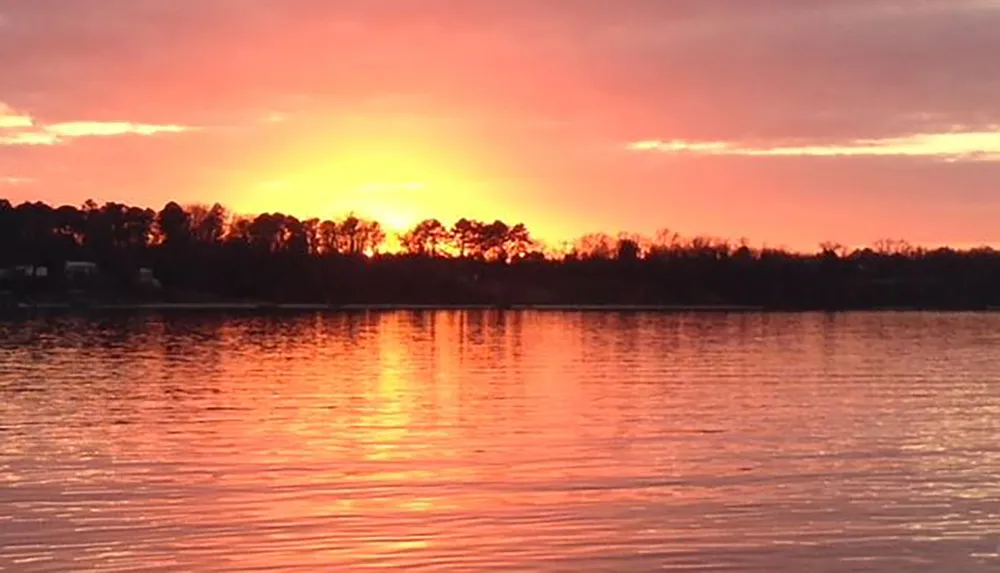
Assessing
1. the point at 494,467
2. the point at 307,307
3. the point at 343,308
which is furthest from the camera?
the point at 343,308

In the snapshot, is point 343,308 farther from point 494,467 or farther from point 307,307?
point 494,467

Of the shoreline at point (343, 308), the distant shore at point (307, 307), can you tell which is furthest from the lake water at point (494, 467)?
the distant shore at point (307, 307)

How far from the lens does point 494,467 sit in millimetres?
26703

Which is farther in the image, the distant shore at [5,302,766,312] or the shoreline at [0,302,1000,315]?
the distant shore at [5,302,766,312]

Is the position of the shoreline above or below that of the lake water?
above

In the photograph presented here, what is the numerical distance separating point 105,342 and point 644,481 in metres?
57.6

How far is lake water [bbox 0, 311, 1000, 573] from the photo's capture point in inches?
740

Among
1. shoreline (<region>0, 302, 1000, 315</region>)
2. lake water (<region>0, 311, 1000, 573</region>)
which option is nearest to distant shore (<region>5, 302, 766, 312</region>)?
shoreline (<region>0, 302, 1000, 315</region>)

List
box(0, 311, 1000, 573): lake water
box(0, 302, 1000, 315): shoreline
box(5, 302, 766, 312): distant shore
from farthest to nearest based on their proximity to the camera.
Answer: box(5, 302, 766, 312): distant shore < box(0, 302, 1000, 315): shoreline < box(0, 311, 1000, 573): lake water

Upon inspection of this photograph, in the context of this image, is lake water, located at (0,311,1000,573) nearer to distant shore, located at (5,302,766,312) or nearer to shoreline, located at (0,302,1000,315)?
shoreline, located at (0,302,1000,315)

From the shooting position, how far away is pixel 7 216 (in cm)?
17825

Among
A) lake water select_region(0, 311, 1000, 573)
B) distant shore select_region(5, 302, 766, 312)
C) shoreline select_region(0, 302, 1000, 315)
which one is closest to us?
lake water select_region(0, 311, 1000, 573)

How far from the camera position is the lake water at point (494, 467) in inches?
740

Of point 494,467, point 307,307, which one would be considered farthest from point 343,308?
point 494,467
